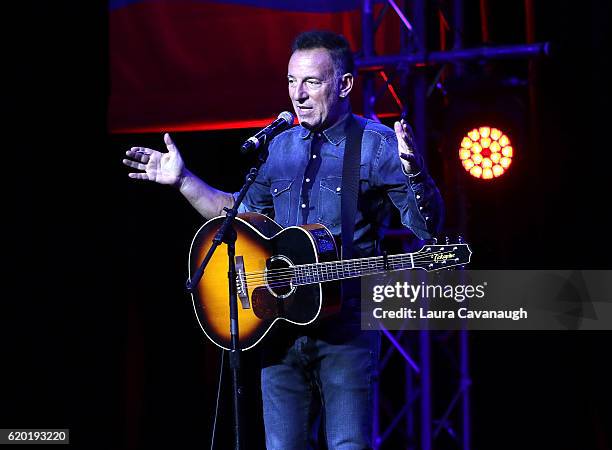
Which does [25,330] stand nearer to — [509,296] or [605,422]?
[509,296]

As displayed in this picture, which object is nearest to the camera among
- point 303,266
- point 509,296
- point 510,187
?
point 303,266

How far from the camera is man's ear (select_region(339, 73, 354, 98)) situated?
346cm

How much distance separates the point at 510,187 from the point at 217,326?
237 cm

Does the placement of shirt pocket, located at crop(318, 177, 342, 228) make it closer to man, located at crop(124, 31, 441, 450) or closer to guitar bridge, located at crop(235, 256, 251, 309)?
man, located at crop(124, 31, 441, 450)

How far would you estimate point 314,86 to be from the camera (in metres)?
3.38

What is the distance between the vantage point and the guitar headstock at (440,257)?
3.24 metres

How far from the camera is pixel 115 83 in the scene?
5742 millimetres

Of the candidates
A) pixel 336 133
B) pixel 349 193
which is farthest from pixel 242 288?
pixel 336 133

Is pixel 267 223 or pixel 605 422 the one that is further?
pixel 605 422

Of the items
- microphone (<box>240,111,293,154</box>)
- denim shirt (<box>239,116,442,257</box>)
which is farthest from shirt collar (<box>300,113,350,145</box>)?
microphone (<box>240,111,293,154</box>)

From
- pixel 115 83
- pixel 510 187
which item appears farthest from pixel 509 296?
pixel 115 83

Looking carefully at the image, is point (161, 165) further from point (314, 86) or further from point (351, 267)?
point (351, 267)

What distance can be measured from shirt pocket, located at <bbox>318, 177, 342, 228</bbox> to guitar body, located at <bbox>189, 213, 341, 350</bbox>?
93mm

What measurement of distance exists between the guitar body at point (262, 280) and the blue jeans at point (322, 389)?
130mm
